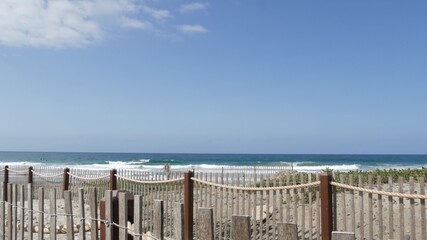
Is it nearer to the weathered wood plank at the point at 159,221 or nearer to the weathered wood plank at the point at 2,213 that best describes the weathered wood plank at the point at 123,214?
the weathered wood plank at the point at 159,221

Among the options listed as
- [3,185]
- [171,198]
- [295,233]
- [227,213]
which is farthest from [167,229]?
[295,233]

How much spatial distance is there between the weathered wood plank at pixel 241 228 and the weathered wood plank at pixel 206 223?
280 mm

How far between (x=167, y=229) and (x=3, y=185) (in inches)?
154

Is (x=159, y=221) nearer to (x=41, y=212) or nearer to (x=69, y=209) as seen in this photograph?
(x=69, y=209)

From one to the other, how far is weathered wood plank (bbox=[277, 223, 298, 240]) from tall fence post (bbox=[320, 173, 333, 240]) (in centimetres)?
394

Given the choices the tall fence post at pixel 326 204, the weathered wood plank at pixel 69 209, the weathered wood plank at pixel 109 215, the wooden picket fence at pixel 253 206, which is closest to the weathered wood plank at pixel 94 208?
the wooden picket fence at pixel 253 206

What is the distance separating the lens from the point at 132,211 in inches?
159

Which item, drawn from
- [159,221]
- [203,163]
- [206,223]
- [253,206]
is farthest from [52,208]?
[203,163]

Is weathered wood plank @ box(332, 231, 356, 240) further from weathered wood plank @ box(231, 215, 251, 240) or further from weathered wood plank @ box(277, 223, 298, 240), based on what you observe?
weathered wood plank @ box(231, 215, 251, 240)

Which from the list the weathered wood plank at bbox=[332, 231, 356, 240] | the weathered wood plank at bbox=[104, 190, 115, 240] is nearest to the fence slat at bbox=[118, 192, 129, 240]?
the weathered wood plank at bbox=[104, 190, 115, 240]

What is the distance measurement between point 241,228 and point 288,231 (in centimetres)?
31

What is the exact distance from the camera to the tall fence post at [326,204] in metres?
6.26

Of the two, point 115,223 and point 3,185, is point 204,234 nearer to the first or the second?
point 115,223

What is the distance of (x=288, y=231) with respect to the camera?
8.02ft
